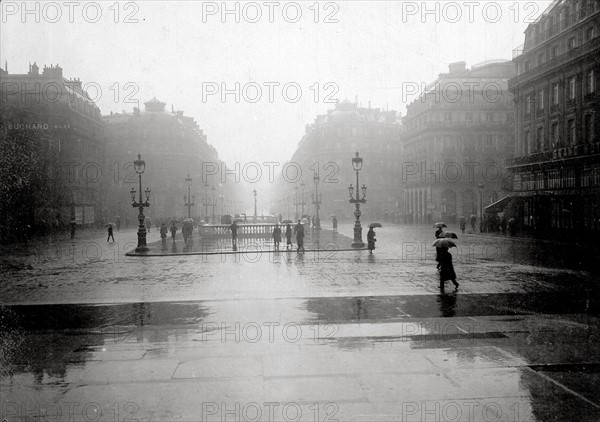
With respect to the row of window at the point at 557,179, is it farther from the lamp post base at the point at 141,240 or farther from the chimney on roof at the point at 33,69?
the chimney on roof at the point at 33,69

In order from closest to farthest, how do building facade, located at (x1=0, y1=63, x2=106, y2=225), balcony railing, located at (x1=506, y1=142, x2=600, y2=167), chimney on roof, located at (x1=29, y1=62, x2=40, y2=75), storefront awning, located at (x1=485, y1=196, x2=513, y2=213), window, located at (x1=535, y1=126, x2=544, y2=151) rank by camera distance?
balcony railing, located at (x1=506, y1=142, x2=600, y2=167)
window, located at (x1=535, y1=126, x2=544, y2=151)
storefront awning, located at (x1=485, y1=196, x2=513, y2=213)
building facade, located at (x1=0, y1=63, x2=106, y2=225)
chimney on roof, located at (x1=29, y1=62, x2=40, y2=75)

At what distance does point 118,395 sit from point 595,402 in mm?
5800

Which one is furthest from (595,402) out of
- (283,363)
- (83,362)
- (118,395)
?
(83,362)

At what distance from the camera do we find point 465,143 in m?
69.0

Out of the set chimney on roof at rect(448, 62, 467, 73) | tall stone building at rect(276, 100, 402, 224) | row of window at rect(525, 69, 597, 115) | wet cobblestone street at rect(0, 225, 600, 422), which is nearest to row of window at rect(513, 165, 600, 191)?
row of window at rect(525, 69, 597, 115)

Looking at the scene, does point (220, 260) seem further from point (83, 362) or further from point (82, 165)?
point (82, 165)

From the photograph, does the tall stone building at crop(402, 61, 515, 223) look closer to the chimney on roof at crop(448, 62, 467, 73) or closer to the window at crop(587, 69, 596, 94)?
the chimney on roof at crop(448, 62, 467, 73)

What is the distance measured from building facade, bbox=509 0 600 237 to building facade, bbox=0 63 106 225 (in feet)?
138

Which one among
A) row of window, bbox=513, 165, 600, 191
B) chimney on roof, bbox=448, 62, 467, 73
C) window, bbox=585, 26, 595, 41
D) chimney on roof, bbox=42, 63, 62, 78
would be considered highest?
chimney on roof, bbox=448, 62, 467, 73

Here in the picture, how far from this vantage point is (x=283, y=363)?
305 inches

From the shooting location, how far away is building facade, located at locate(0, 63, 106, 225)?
52625 millimetres

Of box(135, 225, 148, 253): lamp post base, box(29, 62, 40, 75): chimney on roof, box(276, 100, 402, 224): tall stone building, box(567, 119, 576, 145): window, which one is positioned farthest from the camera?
box(276, 100, 402, 224): tall stone building

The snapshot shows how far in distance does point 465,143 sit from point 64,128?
1952 inches

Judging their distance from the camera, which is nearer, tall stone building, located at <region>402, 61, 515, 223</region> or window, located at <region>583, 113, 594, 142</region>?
window, located at <region>583, 113, 594, 142</region>
